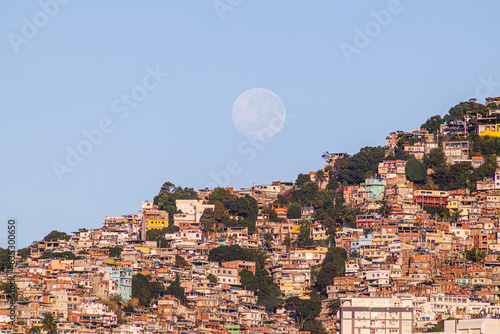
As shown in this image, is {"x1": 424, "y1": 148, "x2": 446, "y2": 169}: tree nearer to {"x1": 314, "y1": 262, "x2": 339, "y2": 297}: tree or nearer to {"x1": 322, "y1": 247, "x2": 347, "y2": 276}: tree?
{"x1": 322, "y1": 247, "x2": 347, "y2": 276}: tree

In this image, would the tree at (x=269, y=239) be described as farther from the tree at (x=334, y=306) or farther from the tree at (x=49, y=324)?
the tree at (x=49, y=324)

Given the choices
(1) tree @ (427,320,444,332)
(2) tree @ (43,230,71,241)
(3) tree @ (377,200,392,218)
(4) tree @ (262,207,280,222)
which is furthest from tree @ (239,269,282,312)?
(2) tree @ (43,230,71,241)

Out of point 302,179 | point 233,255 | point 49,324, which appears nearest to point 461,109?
point 302,179

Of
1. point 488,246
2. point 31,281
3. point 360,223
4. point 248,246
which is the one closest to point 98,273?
point 31,281

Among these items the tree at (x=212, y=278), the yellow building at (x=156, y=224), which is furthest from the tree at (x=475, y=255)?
the yellow building at (x=156, y=224)

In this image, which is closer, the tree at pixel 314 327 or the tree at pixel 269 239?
the tree at pixel 314 327

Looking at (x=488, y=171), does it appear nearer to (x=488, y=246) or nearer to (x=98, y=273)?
(x=488, y=246)

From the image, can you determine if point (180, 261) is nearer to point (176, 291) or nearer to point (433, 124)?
point (176, 291)
